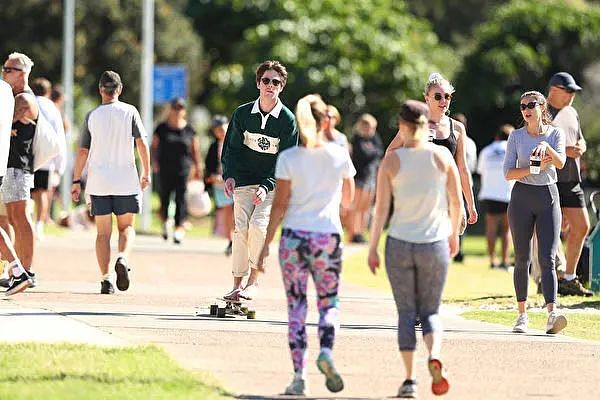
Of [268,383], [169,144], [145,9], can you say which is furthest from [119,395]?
[145,9]

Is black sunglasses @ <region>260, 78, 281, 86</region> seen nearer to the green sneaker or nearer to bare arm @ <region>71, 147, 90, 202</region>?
bare arm @ <region>71, 147, 90, 202</region>

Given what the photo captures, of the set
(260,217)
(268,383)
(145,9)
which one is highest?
(145,9)

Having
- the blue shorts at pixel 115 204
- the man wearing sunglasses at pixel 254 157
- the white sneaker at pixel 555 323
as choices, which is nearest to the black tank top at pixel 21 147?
the blue shorts at pixel 115 204

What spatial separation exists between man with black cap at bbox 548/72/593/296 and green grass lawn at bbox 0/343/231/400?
5535mm

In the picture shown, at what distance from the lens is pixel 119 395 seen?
845 centimetres

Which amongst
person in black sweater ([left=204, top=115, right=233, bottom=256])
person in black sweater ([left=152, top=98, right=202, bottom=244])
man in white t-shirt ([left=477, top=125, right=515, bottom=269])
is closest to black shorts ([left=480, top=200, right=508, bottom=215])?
man in white t-shirt ([left=477, top=125, right=515, bottom=269])

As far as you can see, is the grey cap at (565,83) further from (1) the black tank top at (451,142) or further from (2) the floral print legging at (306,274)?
(2) the floral print legging at (306,274)

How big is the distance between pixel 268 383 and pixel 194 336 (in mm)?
1987

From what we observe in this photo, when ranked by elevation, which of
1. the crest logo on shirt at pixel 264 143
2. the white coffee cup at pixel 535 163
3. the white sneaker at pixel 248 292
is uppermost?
A: the crest logo on shirt at pixel 264 143

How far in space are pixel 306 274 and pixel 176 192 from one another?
1326 centimetres

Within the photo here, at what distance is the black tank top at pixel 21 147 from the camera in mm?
13883

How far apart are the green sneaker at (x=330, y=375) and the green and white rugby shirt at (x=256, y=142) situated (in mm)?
3810

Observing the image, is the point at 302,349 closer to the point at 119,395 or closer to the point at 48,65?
the point at 119,395

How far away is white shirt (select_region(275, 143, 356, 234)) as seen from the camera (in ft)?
30.1
